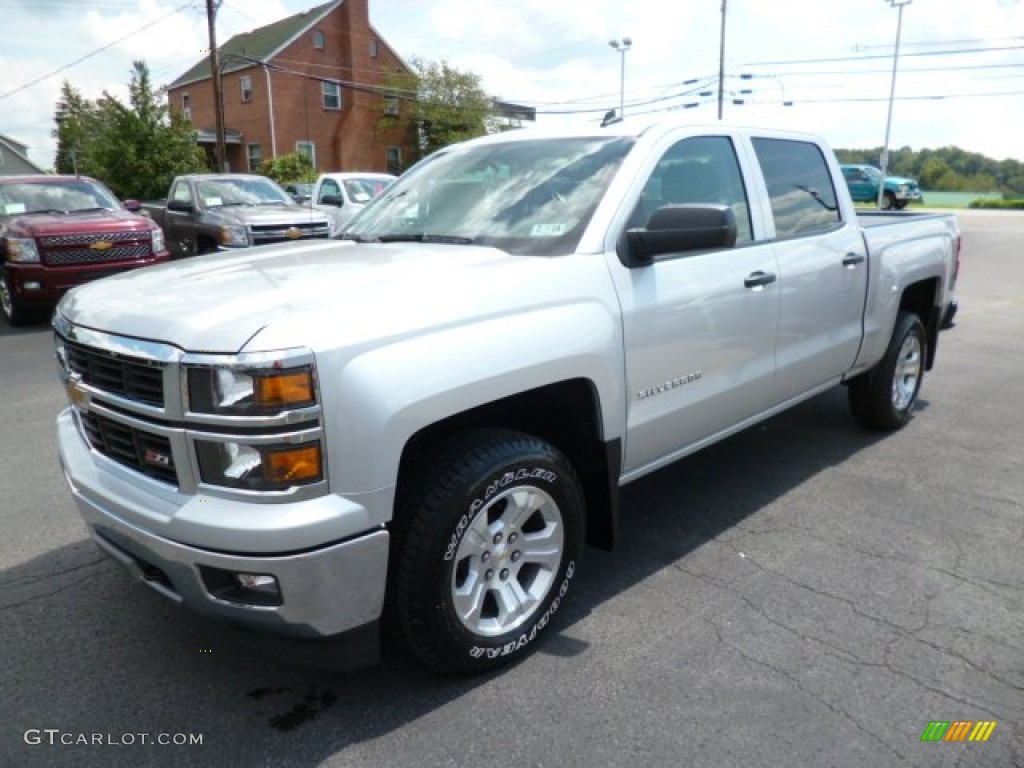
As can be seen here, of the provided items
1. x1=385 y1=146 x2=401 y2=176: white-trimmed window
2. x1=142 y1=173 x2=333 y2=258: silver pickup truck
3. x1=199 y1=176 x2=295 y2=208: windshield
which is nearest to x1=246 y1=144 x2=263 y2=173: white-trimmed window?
x1=385 y1=146 x2=401 y2=176: white-trimmed window

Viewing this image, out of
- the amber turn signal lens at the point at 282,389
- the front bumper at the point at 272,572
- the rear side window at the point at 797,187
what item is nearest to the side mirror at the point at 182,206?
the rear side window at the point at 797,187

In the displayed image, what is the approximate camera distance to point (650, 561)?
3.53 meters

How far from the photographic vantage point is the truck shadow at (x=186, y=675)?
95.5 inches

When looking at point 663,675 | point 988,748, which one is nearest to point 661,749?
point 663,675

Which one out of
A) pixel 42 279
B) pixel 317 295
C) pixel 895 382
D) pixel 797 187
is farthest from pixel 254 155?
pixel 317 295

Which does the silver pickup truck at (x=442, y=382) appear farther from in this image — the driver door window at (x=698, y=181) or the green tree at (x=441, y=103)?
the green tree at (x=441, y=103)

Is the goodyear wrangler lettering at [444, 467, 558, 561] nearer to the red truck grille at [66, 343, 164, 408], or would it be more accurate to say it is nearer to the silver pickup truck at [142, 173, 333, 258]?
the red truck grille at [66, 343, 164, 408]

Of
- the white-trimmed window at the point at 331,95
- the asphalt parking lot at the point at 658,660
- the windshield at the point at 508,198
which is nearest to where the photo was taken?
the asphalt parking lot at the point at 658,660

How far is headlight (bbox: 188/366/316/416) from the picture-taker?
6.75 feet

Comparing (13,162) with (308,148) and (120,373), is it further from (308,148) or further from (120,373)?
(120,373)

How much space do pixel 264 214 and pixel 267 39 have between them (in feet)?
110

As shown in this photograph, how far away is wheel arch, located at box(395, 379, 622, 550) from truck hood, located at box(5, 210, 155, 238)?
334 inches

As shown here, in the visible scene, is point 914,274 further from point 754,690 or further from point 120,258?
point 120,258

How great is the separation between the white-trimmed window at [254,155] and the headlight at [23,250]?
31.3 m
